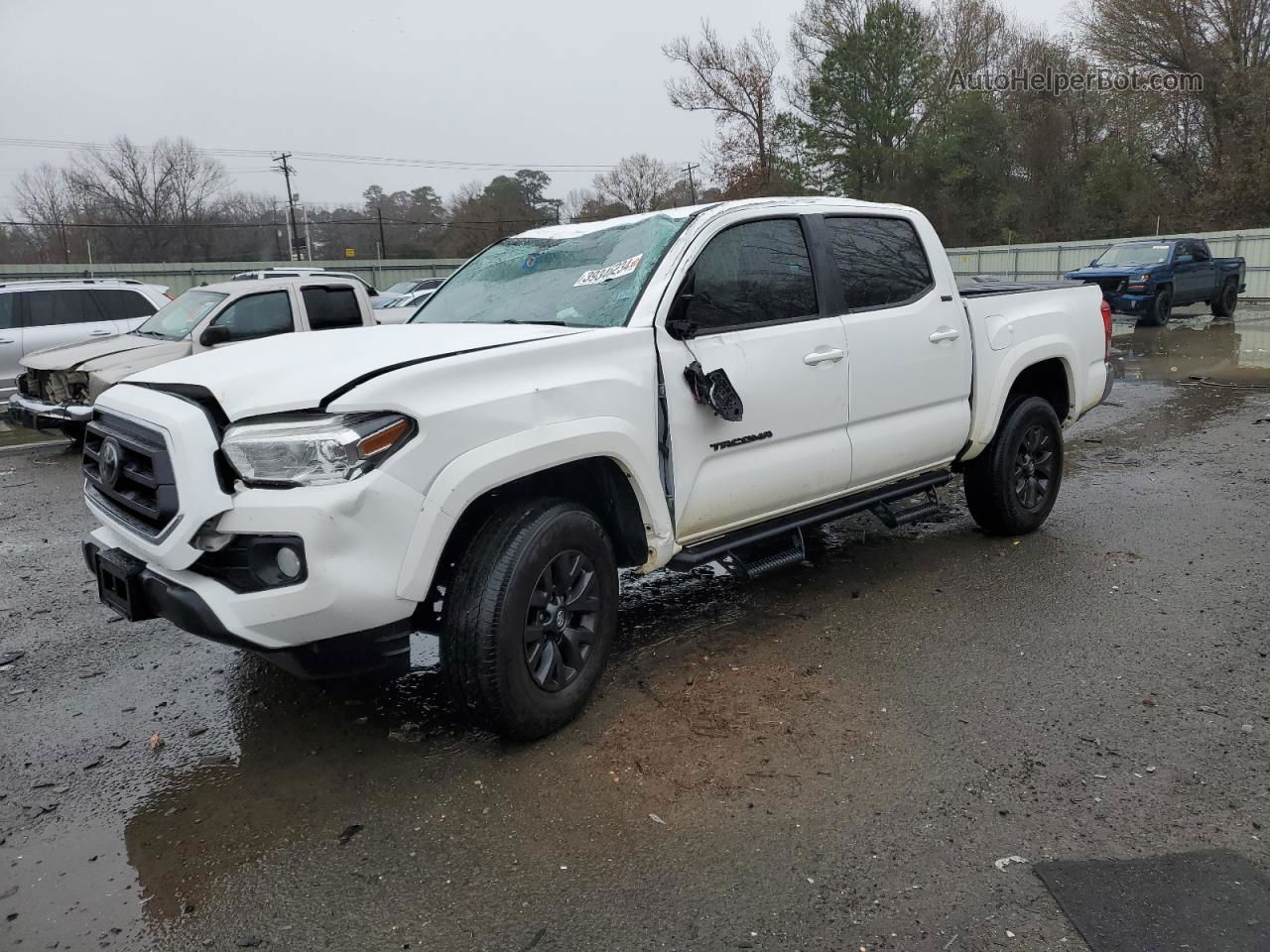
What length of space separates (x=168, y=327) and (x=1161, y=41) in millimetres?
40670

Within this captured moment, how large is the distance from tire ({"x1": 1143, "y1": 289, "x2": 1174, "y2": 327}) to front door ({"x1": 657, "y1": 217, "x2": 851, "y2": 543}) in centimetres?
1809

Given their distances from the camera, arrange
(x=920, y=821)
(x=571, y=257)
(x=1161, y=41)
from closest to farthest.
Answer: (x=920, y=821), (x=571, y=257), (x=1161, y=41)

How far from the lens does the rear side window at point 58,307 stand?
11820mm

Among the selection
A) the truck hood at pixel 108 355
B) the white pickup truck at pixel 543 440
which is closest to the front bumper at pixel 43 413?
the truck hood at pixel 108 355

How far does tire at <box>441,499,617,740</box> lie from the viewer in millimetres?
3158

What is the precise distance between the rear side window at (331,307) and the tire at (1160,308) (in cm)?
1644

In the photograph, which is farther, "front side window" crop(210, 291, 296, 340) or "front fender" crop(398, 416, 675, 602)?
"front side window" crop(210, 291, 296, 340)

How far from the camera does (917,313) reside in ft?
16.0

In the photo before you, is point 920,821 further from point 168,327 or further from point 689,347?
point 168,327

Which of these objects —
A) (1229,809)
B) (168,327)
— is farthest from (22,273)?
(1229,809)

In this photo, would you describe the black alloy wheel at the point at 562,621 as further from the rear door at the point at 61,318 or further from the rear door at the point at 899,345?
the rear door at the point at 61,318

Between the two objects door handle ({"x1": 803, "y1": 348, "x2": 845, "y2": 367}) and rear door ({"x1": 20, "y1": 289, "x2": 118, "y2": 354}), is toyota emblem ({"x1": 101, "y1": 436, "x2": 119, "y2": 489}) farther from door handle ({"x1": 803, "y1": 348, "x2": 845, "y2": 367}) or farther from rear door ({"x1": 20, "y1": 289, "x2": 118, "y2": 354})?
rear door ({"x1": 20, "y1": 289, "x2": 118, "y2": 354})

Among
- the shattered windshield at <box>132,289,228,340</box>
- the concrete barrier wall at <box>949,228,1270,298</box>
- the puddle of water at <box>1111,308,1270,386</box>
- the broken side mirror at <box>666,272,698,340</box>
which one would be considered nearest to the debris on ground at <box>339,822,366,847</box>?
the broken side mirror at <box>666,272,698,340</box>

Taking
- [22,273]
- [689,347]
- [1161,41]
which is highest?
[1161,41]
